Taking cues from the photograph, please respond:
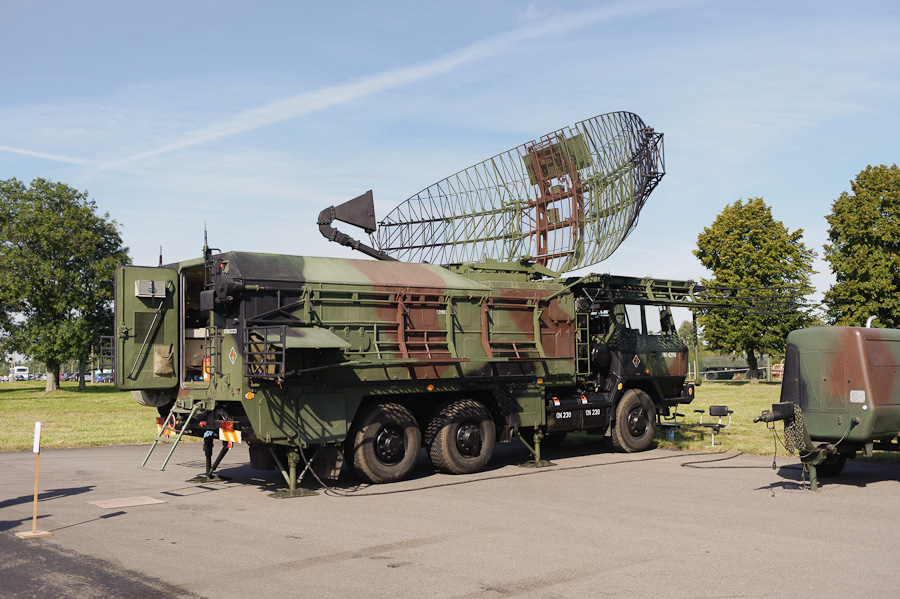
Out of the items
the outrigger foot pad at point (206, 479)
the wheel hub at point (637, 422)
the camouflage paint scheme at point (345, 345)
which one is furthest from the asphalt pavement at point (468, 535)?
the wheel hub at point (637, 422)

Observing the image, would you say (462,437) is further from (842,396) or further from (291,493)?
(842,396)

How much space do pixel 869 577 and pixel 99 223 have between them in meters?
57.3

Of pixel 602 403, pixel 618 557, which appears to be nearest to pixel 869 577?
pixel 618 557

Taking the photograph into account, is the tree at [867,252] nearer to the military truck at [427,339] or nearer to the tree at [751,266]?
the tree at [751,266]

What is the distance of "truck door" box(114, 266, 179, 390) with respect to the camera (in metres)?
13.2

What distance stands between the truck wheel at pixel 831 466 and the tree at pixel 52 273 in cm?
4684

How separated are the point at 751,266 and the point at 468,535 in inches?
1886

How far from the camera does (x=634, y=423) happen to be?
58.0ft

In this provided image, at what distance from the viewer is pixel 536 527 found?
9.91m

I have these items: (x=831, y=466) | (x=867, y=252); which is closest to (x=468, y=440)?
(x=831, y=466)

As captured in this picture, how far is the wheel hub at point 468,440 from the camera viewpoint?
48.1 feet

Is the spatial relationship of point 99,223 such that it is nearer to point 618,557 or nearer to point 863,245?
point 863,245

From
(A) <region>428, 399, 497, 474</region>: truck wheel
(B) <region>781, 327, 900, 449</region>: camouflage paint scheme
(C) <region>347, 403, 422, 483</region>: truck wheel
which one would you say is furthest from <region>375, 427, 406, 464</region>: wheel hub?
(B) <region>781, 327, 900, 449</region>: camouflage paint scheme

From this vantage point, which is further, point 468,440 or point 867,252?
point 867,252
